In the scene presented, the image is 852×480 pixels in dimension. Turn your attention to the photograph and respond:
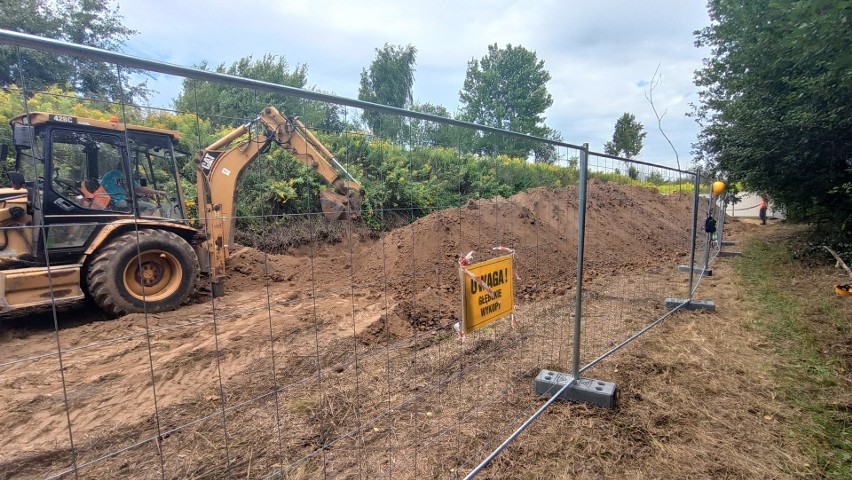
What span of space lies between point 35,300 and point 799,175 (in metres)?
14.1

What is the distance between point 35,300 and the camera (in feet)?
16.2

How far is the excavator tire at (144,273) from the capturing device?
530 cm

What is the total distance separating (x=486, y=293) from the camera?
8.98 ft

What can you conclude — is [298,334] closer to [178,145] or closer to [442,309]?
[442,309]

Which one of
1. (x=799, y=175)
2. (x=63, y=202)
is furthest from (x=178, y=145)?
(x=799, y=175)

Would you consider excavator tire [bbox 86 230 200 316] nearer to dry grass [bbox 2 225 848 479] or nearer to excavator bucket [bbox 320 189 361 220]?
excavator bucket [bbox 320 189 361 220]

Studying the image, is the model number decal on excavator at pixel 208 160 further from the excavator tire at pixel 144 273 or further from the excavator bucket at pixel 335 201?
the excavator bucket at pixel 335 201

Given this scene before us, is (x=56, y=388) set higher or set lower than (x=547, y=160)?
Answer: lower

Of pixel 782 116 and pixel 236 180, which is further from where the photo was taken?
pixel 782 116

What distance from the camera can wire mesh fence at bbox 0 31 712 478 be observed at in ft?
8.63

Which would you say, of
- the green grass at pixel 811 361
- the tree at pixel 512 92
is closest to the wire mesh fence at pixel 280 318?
the green grass at pixel 811 361

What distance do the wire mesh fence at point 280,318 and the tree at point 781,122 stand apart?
3788 millimetres

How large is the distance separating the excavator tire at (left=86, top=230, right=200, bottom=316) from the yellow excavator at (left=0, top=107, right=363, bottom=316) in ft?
0.04

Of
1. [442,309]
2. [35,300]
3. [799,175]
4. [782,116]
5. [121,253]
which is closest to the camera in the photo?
[35,300]
